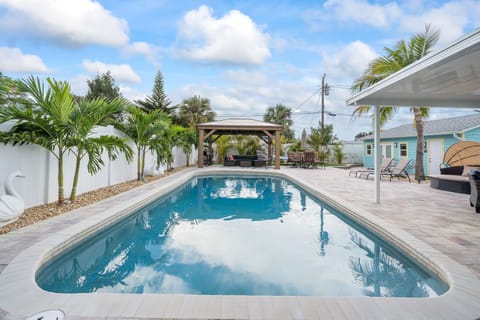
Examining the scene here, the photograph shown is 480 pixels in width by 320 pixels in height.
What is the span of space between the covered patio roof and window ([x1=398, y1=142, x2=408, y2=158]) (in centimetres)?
866

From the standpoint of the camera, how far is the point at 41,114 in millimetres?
5102

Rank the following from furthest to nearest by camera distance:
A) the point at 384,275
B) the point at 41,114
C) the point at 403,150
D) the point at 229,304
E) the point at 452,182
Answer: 1. the point at 403,150
2. the point at 452,182
3. the point at 41,114
4. the point at 384,275
5. the point at 229,304

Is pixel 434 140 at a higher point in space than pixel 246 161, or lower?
higher

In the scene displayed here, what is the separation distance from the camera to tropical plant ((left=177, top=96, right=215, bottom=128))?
2798cm

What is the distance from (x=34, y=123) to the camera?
5004mm

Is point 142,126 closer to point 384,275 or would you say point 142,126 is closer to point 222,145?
point 384,275

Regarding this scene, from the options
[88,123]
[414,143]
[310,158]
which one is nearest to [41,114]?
[88,123]

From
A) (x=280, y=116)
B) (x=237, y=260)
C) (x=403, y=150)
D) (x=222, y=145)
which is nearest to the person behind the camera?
(x=237, y=260)

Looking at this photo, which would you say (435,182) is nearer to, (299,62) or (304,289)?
(304,289)

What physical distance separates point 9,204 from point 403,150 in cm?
1736

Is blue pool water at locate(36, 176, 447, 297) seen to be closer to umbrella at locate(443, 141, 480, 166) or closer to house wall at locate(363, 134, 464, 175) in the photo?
umbrella at locate(443, 141, 480, 166)

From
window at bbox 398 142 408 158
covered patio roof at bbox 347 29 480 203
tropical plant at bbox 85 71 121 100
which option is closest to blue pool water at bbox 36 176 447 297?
covered patio roof at bbox 347 29 480 203

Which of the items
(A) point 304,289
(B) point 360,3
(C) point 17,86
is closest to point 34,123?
(C) point 17,86

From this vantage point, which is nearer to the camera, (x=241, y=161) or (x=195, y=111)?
(x=241, y=161)
